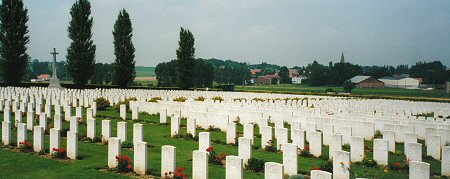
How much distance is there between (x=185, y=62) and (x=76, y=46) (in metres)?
12.6

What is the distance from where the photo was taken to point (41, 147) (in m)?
9.82

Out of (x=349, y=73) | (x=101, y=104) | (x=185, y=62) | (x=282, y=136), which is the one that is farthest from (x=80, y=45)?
(x=349, y=73)

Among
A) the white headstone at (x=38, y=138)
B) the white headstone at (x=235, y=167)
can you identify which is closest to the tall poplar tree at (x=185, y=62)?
the white headstone at (x=38, y=138)

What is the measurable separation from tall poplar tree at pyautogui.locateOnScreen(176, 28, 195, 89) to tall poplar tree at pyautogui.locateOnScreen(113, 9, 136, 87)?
5527 millimetres

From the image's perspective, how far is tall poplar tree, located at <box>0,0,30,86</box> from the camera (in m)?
39.7

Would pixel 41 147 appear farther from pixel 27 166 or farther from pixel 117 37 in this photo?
pixel 117 37

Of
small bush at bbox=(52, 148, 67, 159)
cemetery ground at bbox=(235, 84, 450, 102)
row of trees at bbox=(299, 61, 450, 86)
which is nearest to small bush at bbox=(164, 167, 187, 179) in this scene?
small bush at bbox=(52, 148, 67, 159)

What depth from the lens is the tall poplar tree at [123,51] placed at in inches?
1802

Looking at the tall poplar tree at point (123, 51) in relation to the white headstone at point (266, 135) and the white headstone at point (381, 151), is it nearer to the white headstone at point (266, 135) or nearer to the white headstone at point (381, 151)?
the white headstone at point (266, 135)

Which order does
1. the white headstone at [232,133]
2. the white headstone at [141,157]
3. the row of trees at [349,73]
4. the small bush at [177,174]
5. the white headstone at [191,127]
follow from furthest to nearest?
the row of trees at [349,73]
the white headstone at [191,127]
the white headstone at [232,133]
the white headstone at [141,157]
the small bush at [177,174]

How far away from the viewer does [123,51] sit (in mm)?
46156

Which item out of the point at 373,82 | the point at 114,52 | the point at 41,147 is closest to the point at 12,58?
the point at 114,52

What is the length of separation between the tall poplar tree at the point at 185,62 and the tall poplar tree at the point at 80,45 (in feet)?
33.2

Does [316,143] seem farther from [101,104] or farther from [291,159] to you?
[101,104]
